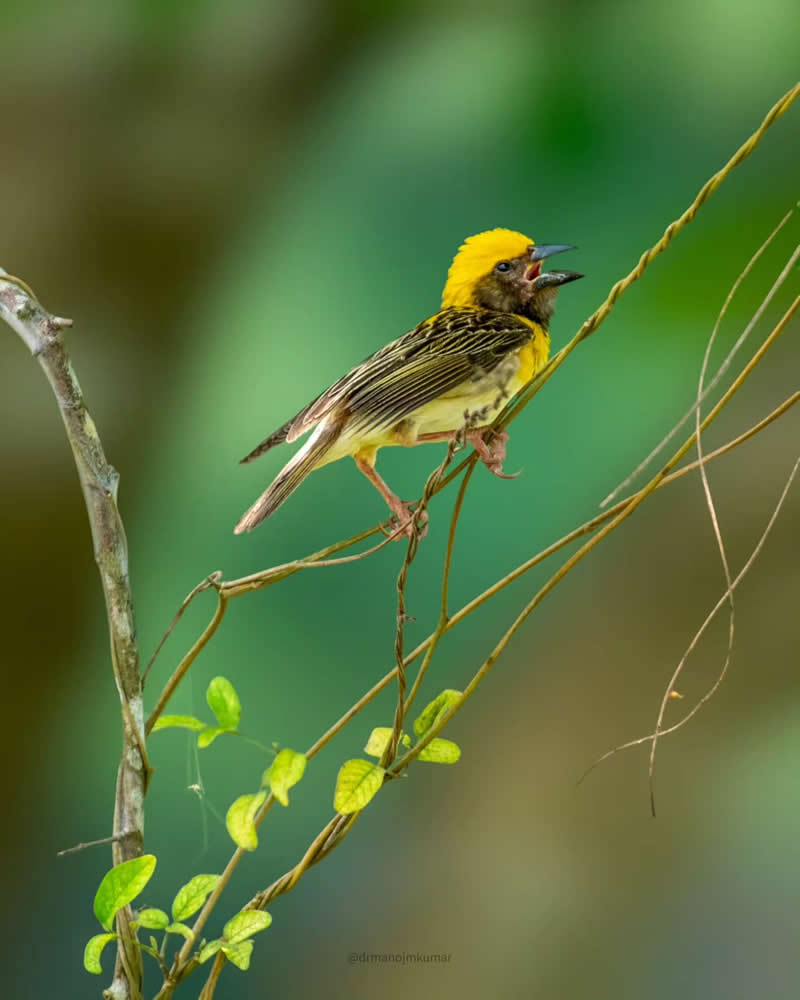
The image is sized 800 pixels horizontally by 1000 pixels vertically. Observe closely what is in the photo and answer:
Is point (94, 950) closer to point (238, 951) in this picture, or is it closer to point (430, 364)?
point (238, 951)

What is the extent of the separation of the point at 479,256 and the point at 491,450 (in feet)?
1.22

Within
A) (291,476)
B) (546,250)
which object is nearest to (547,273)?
(546,250)

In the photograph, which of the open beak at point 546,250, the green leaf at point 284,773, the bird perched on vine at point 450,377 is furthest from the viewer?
the open beak at point 546,250

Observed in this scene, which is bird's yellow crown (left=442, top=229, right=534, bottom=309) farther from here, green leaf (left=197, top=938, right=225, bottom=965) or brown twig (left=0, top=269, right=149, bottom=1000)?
green leaf (left=197, top=938, right=225, bottom=965)

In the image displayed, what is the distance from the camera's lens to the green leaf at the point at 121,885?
1.00m

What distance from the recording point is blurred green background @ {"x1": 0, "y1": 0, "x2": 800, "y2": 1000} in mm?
1962

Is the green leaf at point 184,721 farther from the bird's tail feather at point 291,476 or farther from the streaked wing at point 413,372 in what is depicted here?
the streaked wing at point 413,372

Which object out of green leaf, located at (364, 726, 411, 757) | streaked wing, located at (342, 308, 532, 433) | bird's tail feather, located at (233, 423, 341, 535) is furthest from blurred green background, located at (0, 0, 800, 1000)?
green leaf, located at (364, 726, 411, 757)

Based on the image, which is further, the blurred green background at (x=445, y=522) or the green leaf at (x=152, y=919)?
the blurred green background at (x=445, y=522)

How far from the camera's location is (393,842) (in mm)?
1983

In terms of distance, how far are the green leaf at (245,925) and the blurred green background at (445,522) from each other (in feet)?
2.96

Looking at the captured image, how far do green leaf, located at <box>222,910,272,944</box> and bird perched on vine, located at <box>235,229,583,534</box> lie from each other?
16.2 inches

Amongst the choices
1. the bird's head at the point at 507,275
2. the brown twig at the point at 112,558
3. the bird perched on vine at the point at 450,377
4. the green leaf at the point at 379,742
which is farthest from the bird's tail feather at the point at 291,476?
the bird's head at the point at 507,275

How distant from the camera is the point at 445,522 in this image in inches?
78.1
